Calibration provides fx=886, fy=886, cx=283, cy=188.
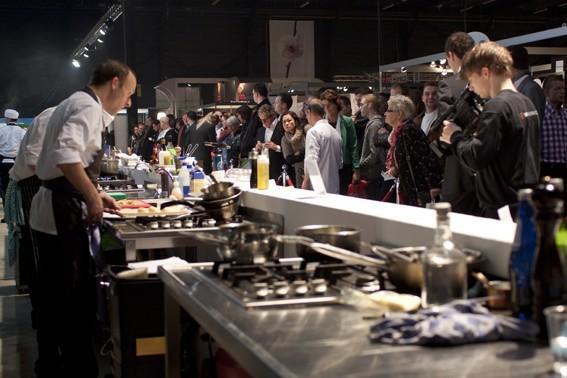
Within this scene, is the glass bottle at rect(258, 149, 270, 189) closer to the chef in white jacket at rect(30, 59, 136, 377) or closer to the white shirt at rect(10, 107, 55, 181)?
the chef in white jacket at rect(30, 59, 136, 377)

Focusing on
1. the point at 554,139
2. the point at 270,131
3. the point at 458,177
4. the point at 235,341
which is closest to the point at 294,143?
the point at 270,131

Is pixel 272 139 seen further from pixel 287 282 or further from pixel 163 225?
pixel 287 282

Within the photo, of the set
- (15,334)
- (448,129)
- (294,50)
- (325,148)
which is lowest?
(15,334)

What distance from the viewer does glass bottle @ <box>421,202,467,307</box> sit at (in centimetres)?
195

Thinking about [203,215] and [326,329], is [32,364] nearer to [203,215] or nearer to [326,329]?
[203,215]

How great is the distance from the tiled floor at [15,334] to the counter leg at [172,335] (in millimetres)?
2298

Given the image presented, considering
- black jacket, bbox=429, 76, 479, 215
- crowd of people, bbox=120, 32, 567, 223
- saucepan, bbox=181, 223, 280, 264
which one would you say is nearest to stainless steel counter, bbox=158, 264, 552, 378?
saucepan, bbox=181, 223, 280, 264

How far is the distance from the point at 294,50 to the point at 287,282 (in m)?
19.7

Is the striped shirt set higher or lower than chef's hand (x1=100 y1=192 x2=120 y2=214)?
higher

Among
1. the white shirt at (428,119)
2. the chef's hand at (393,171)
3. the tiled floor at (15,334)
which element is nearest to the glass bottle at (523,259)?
the tiled floor at (15,334)

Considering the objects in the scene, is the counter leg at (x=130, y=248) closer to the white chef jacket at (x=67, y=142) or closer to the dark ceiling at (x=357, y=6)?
the white chef jacket at (x=67, y=142)

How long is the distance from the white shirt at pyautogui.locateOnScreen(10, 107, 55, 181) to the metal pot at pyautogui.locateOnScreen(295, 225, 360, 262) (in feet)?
10.0

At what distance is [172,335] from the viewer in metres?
2.79

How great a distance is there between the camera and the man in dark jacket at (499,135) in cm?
383
